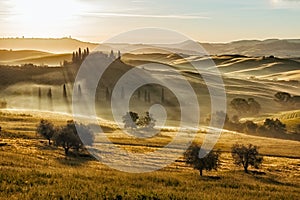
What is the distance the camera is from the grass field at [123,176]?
25250mm

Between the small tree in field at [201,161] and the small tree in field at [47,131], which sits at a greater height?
the small tree in field at [47,131]

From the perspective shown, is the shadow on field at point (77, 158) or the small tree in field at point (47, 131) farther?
the small tree in field at point (47, 131)

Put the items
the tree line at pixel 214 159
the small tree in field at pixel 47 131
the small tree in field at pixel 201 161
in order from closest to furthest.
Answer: the small tree in field at pixel 201 161 < the tree line at pixel 214 159 < the small tree in field at pixel 47 131

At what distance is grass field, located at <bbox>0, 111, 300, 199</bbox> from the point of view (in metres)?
25.2

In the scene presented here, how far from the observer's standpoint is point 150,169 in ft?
163

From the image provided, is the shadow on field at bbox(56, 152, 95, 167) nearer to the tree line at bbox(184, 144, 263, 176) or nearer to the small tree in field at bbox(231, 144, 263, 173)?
the tree line at bbox(184, 144, 263, 176)

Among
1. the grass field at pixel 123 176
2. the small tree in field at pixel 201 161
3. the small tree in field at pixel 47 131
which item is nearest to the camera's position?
the grass field at pixel 123 176

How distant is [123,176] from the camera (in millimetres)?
36781

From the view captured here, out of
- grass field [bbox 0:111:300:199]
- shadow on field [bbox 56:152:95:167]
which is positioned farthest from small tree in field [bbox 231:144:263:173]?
shadow on field [bbox 56:152:95:167]

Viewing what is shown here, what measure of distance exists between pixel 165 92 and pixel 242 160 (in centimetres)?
12185

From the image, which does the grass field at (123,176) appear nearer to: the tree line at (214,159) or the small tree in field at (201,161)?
the small tree in field at (201,161)

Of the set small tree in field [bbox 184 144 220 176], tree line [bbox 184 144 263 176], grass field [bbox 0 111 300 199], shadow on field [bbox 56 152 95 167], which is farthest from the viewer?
tree line [bbox 184 144 263 176]

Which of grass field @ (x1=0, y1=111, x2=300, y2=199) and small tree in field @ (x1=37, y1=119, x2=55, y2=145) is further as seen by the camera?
small tree in field @ (x1=37, y1=119, x2=55, y2=145)

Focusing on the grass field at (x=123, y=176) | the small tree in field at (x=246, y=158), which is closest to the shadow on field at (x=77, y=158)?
the grass field at (x=123, y=176)
